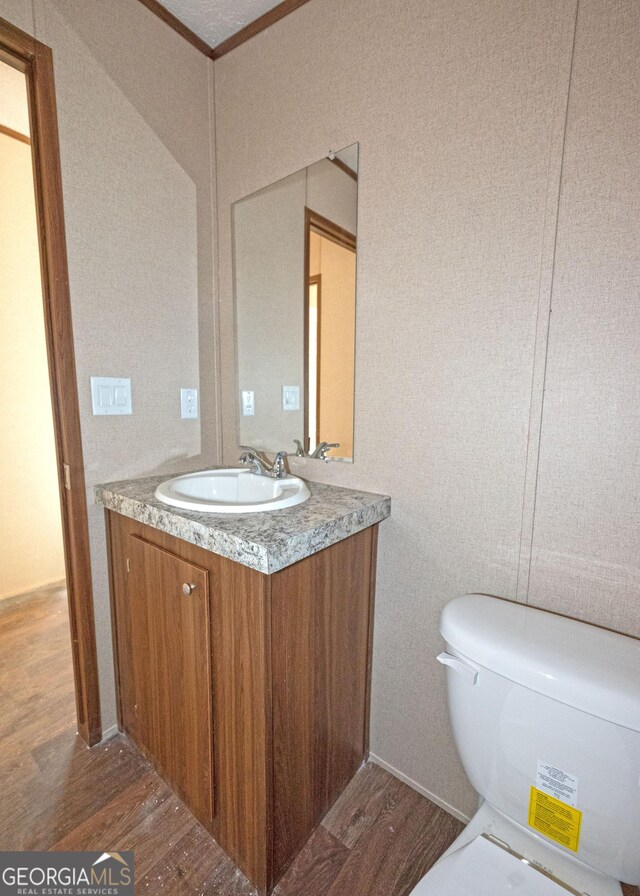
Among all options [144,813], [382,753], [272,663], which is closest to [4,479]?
[144,813]

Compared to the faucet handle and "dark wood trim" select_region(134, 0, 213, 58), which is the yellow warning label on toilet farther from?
"dark wood trim" select_region(134, 0, 213, 58)

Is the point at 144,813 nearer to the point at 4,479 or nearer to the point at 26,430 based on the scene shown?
the point at 4,479

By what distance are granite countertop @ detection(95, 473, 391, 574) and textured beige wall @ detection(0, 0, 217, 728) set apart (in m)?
0.29

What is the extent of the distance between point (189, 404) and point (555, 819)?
1.50 meters

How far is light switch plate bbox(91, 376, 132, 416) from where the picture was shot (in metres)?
1.28

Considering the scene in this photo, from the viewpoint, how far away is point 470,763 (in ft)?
2.72

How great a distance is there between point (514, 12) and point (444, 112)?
8.4 inches

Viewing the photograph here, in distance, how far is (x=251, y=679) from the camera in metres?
0.86

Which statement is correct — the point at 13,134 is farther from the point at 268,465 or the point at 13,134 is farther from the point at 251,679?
the point at 251,679

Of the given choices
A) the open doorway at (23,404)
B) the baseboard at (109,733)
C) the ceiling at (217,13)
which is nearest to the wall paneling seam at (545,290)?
the ceiling at (217,13)

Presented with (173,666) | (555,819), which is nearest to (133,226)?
(173,666)

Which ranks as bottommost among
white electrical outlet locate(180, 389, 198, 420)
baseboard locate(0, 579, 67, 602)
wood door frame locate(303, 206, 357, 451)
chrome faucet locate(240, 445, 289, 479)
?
baseboard locate(0, 579, 67, 602)

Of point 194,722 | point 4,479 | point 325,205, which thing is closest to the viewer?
point 194,722

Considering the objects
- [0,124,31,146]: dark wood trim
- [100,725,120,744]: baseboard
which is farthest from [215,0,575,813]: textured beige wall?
[0,124,31,146]: dark wood trim
